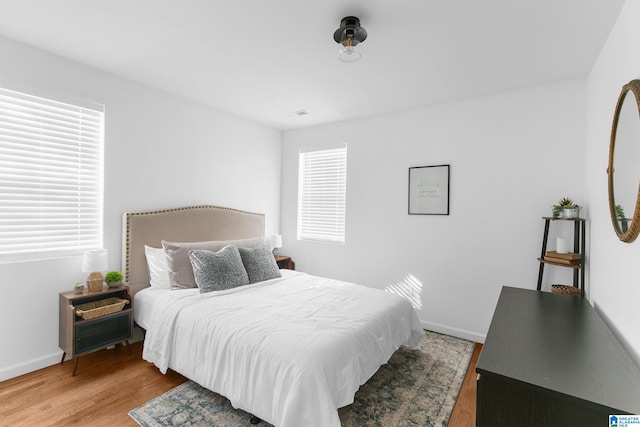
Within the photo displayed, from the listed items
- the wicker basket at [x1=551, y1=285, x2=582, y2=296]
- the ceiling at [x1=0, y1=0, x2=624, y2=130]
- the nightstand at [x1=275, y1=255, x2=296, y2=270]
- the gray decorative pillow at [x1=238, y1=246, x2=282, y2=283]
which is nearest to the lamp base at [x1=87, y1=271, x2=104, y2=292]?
the gray decorative pillow at [x1=238, y1=246, x2=282, y2=283]

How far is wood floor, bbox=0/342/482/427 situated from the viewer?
2027 mm

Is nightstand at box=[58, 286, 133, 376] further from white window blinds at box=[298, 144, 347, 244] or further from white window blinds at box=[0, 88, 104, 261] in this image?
white window blinds at box=[298, 144, 347, 244]

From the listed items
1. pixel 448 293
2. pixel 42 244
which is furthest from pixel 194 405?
pixel 448 293

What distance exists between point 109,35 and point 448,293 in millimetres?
3946

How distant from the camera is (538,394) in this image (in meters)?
1.13

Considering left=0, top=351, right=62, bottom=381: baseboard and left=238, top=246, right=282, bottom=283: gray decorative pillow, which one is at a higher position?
left=238, top=246, right=282, bottom=283: gray decorative pillow

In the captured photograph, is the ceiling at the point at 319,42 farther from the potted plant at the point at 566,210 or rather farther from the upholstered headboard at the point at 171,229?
the upholstered headboard at the point at 171,229

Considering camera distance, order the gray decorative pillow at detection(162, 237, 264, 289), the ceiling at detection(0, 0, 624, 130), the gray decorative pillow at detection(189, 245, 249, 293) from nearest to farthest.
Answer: the ceiling at detection(0, 0, 624, 130) < the gray decorative pillow at detection(189, 245, 249, 293) < the gray decorative pillow at detection(162, 237, 264, 289)

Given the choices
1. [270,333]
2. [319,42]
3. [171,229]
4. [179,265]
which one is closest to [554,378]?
[270,333]

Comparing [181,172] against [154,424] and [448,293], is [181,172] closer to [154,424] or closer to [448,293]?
[154,424]

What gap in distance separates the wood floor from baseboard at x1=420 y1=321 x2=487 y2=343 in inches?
23.6

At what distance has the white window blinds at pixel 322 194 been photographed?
4.36 m

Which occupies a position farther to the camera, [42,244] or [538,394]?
[42,244]

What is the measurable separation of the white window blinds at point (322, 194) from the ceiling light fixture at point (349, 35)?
221cm
